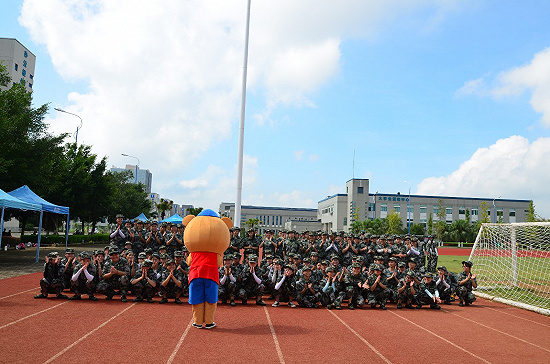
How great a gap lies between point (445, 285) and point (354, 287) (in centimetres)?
287

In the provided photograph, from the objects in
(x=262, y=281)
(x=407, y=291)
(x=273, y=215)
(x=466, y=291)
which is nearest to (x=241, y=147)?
(x=262, y=281)

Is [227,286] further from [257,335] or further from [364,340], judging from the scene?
[364,340]

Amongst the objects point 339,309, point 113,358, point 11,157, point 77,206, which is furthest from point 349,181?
point 113,358

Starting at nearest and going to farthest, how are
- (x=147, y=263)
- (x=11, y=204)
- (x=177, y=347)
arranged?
(x=177, y=347) → (x=147, y=263) → (x=11, y=204)

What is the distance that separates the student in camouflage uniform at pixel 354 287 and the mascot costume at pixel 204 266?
4358mm

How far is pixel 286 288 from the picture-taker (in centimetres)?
1072

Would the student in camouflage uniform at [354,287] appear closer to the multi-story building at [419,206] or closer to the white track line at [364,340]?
the white track line at [364,340]

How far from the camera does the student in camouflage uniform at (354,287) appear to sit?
428 inches

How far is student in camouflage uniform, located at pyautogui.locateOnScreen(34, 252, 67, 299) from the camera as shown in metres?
10.2

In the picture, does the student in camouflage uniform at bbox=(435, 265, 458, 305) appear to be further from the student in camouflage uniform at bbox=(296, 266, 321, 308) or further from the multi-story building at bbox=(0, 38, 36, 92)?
the multi-story building at bbox=(0, 38, 36, 92)

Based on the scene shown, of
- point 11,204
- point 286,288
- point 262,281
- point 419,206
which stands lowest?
point 286,288

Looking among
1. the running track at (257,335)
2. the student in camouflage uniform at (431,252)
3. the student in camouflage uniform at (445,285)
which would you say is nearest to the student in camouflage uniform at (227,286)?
the running track at (257,335)

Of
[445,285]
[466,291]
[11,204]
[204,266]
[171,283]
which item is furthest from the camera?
[11,204]

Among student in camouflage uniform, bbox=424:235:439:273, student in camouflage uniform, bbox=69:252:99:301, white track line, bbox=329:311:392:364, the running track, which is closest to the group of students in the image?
student in camouflage uniform, bbox=69:252:99:301
